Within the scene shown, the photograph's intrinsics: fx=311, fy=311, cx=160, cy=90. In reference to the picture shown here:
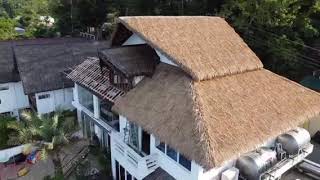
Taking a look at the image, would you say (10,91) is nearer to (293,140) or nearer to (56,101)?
(56,101)

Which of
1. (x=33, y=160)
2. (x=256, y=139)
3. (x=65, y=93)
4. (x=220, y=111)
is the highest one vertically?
(x=220, y=111)

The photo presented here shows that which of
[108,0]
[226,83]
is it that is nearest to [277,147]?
[226,83]

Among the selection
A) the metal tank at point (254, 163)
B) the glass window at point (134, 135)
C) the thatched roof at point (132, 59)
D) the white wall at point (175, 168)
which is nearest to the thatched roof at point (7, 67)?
the thatched roof at point (132, 59)

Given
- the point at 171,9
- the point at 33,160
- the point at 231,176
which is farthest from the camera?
the point at 171,9

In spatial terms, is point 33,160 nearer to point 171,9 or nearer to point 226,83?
point 226,83

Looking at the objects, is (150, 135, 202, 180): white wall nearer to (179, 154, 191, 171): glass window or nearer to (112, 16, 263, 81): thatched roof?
(179, 154, 191, 171): glass window

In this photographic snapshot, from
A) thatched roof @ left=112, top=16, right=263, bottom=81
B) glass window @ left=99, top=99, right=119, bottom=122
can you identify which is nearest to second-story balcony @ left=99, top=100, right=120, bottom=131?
glass window @ left=99, top=99, right=119, bottom=122
